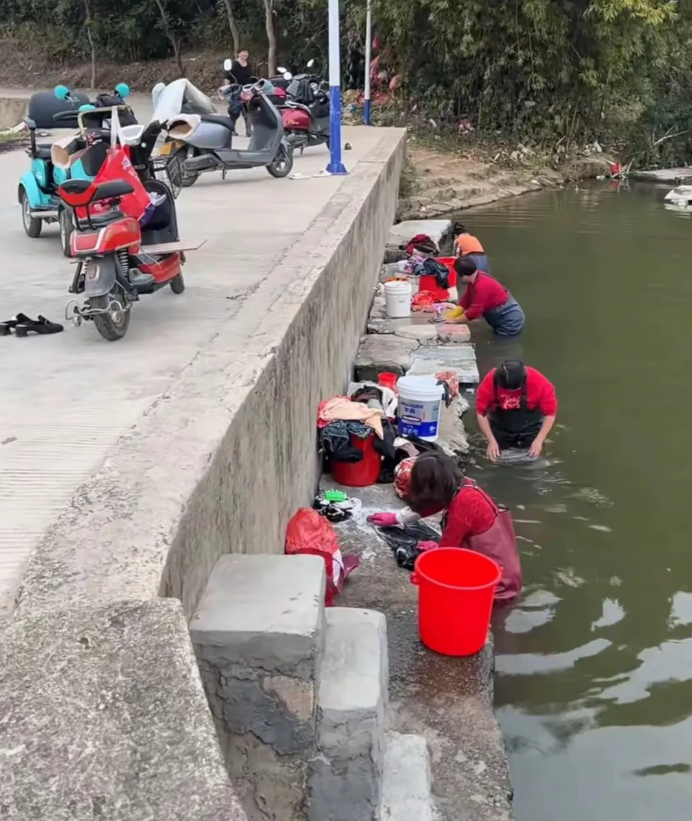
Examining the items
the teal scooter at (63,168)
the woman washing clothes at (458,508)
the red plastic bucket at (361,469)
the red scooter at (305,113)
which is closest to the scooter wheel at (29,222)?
the teal scooter at (63,168)

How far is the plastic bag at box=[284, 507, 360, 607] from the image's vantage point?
4.44 metres

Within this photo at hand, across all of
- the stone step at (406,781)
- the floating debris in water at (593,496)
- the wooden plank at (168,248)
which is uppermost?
the wooden plank at (168,248)

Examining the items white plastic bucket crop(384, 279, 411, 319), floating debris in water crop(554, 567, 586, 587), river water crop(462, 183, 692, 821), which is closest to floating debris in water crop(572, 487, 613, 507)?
river water crop(462, 183, 692, 821)

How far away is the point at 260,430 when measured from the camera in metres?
3.83

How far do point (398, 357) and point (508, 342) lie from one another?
1.70m

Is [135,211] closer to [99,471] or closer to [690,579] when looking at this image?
[99,471]

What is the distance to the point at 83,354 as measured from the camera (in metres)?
5.02

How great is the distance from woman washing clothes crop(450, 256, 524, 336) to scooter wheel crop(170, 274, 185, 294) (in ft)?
11.5

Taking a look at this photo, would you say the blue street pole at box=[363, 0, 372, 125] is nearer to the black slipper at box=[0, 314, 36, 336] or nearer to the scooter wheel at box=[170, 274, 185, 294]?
the scooter wheel at box=[170, 274, 185, 294]

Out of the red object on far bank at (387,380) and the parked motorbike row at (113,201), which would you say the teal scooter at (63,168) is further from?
the red object on far bank at (387,380)

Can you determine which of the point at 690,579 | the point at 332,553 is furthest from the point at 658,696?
the point at 332,553

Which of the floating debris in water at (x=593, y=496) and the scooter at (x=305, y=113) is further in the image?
the scooter at (x=305, y=113)

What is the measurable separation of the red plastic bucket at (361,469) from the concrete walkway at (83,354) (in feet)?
3.73

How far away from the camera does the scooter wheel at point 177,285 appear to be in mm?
6156
